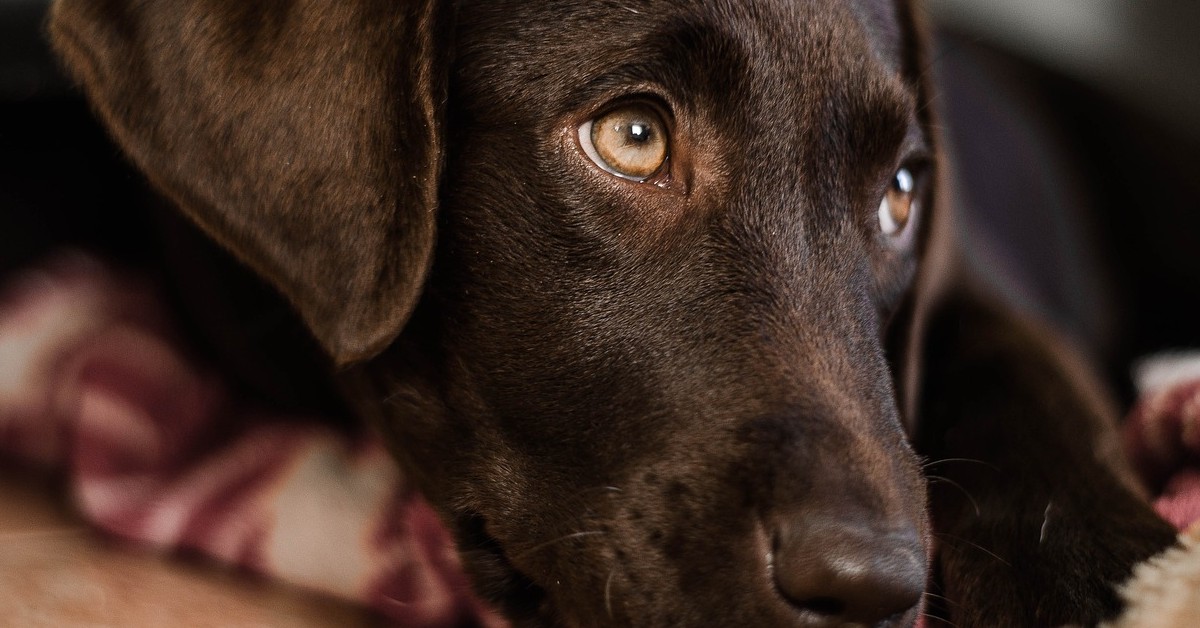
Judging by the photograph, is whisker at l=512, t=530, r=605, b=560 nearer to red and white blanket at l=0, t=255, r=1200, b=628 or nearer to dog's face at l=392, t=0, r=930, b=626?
dog's face at l=392, t=0, r=930, b=626

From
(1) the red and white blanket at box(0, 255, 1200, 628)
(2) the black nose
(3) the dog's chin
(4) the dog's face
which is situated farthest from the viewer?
(1) the red and white blanket at box(0, 255, 1200, 628)

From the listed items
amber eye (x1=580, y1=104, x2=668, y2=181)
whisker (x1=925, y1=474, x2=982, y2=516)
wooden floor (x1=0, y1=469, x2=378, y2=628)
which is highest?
amber eye (x1=580, y1=104, x2=668, y2=181)

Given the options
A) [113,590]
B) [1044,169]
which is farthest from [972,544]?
[1044,169]

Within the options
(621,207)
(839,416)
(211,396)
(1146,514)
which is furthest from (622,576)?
(211,396)

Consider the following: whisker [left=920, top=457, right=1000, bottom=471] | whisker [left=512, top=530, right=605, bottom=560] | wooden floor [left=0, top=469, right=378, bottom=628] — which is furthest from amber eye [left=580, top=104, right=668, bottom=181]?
wooden floor [left=0, top=469, right=378, bottom=628]

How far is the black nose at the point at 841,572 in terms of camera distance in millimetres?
867

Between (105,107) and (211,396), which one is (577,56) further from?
(211,396)

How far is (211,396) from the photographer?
168 centimetres

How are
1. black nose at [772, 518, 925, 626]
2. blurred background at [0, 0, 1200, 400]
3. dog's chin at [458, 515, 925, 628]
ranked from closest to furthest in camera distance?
black nose at [772, 518, 925, 626]
dog's chin at [458, 515, 925, 628]
blurred background at [0, 0, 1200, 400]

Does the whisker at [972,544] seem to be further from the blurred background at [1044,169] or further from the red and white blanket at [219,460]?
the blurred background at [1044,169]

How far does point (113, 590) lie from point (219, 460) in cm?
28

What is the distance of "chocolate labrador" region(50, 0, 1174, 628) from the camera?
1.01 m

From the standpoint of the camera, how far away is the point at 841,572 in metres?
0.86

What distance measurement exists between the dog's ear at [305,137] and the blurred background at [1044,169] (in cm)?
61
